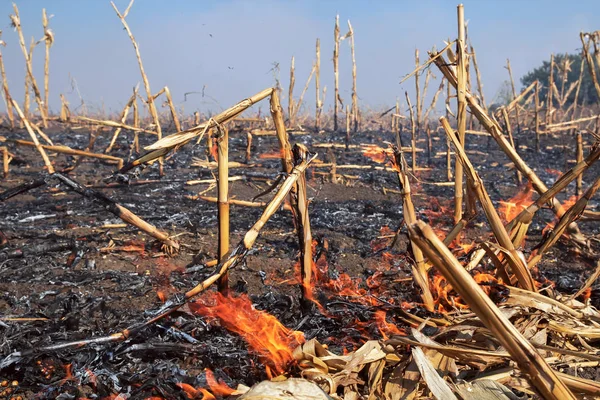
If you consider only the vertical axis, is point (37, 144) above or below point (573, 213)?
above

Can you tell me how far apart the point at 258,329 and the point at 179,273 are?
1352 millimetres

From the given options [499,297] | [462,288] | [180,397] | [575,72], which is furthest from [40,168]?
[575,72]

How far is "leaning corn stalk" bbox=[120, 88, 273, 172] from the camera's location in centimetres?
208

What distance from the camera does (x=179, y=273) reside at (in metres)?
3.64

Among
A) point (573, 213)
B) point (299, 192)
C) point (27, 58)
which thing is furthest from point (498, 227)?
point (27, 58)

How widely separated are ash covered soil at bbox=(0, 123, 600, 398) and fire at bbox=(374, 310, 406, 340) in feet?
0.11

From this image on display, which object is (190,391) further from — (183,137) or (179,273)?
(179,273)

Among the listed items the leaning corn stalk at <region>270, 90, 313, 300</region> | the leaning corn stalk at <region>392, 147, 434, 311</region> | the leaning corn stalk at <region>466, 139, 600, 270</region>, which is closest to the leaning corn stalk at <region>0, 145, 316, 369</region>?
the leaning corn stalk at <region>270, 90, 313, 300</region>

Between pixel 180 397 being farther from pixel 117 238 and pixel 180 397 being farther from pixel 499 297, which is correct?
pixel 117 238

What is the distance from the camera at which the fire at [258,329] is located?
2.21 metres

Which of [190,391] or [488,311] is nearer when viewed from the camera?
[488,311]

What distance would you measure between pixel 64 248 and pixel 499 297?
3.18 m

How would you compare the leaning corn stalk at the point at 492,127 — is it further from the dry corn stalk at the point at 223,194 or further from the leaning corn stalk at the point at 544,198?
the dry corn stalk at the point at 223,194

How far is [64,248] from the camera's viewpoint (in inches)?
159
